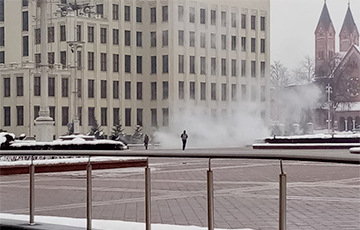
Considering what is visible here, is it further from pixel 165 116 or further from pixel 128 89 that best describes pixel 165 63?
pixel 165 116

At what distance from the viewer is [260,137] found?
6181cm

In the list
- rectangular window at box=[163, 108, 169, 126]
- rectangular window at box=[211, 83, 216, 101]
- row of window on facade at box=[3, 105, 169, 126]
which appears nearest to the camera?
row of window on facade at box=[3, 105, 169, 126]

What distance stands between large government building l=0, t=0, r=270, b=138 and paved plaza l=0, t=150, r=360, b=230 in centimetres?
5199

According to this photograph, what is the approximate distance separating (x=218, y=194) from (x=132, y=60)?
59885 millimetres

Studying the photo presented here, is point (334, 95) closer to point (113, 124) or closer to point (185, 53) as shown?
point (185, 53)

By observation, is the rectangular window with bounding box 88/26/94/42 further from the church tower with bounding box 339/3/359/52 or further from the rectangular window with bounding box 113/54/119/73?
the church tower with bounding box 339/3/359/52

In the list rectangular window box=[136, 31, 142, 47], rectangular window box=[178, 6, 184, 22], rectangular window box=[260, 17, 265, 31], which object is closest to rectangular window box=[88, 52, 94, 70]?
rectangular window box=[136, 31, 142, 47]

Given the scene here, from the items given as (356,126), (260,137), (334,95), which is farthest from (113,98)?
(356,126)

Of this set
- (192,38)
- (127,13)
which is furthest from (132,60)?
(192,38)

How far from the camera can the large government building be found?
60656 millimetres

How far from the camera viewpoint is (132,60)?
217 ft

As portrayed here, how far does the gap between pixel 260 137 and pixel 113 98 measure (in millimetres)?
14994

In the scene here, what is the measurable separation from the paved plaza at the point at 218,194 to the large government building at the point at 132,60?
52.0m

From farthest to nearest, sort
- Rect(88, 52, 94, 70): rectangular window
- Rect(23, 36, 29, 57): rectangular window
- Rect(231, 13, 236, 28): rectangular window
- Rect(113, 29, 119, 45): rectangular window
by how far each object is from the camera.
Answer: Rect(231, 13, 236, 28): rectangular window < Rect(113, 29, 119, 45): rectangular window < Rect(23, 36, 29, 57): rectangular window < Rect(88, 52, 94, 70): rectangular window
